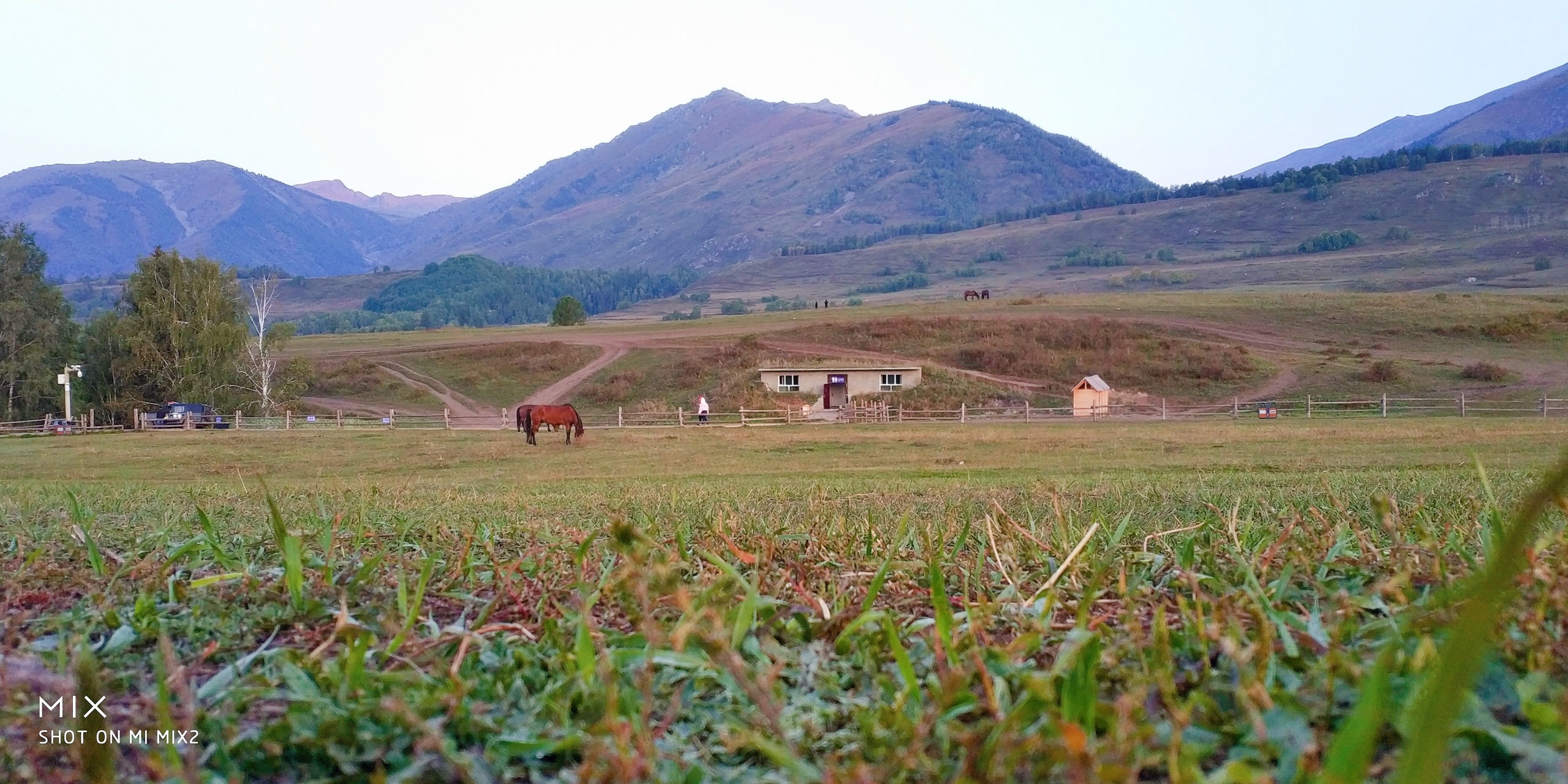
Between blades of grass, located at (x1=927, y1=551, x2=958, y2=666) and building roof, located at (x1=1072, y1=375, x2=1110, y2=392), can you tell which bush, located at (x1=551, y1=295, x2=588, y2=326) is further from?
blades of grass, located at (x1=927, y1=551, x2=958, y2=666)

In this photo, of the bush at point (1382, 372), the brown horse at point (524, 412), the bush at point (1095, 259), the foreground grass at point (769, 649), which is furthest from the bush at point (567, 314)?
the bush at point (1095, 259)

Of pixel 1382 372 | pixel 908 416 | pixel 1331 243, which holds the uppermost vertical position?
pixel 1331 243

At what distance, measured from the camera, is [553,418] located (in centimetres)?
3316

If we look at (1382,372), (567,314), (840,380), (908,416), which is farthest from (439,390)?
(1382,372)

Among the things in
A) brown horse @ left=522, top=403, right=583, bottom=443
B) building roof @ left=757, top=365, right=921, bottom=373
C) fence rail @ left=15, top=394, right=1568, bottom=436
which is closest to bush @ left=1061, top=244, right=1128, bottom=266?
building roof @ left=757, top=365, right=921, bottom=373

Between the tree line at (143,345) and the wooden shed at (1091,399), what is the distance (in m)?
39.3

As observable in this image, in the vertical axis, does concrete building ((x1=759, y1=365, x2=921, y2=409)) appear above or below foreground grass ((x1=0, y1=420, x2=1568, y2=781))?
above

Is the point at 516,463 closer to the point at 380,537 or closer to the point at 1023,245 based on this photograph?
the point at 380,537

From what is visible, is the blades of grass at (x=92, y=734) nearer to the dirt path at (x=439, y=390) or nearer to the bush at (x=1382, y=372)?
the dirt path at (x=439, y=390)

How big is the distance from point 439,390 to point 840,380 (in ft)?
83.7

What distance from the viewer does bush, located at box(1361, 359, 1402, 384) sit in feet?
→ 171

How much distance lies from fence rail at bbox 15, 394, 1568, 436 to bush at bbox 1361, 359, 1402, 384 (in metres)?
5.15

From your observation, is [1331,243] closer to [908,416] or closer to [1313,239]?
[1313,239]

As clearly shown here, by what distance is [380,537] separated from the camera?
3.40 m
